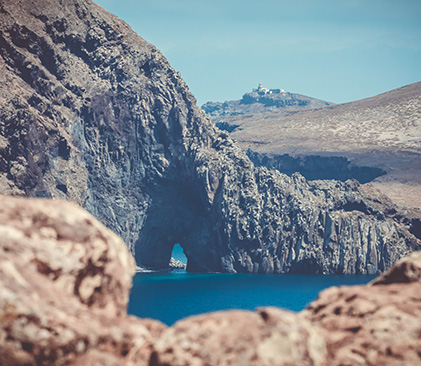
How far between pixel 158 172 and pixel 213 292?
47101mm

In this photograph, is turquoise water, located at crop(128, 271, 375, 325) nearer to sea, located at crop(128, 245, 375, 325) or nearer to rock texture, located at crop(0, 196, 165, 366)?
sea, located at crop(128, 245, 375, 325)

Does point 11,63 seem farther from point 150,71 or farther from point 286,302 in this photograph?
point 286,302

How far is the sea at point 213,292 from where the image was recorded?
92750 mm

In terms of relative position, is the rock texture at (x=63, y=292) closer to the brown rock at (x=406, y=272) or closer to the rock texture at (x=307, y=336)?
the rock texture at (x=307, y=336)

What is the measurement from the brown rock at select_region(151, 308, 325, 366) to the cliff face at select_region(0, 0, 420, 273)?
12375 cm

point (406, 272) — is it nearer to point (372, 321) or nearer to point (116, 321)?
point (372, 321)

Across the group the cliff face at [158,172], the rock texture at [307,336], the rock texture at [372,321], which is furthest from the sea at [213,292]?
the rock texture at [307,336]

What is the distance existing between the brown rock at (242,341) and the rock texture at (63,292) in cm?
85

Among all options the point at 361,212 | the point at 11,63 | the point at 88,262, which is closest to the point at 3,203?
the point at 88,262

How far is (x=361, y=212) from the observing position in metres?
168

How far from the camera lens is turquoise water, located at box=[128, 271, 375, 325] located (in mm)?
93000

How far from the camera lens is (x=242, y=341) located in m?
10.7

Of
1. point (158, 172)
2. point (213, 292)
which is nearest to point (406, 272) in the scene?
point (213, 292)

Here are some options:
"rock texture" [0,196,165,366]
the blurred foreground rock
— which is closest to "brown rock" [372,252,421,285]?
the blurred foreground rock
